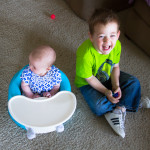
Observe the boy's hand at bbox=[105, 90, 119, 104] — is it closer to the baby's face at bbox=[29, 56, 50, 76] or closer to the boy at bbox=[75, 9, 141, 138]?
the boy at bbox=[75, 9, 141, 138]

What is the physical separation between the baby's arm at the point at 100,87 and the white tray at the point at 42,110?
0.47ft

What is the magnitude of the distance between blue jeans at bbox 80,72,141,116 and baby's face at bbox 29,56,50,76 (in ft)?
0.91

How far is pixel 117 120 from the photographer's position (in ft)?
3.44

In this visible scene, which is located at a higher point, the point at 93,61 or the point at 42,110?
the point at 93,61

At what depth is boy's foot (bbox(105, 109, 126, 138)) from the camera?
1.03 meters

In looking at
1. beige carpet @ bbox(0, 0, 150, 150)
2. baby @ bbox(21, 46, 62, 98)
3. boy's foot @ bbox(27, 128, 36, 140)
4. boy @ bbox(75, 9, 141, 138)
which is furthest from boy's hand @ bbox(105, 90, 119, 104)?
boy's foot @ bbox(27, 128, 36, 140)

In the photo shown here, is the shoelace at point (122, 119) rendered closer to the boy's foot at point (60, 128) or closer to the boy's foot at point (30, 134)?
the boy's foot at point (60, 128)

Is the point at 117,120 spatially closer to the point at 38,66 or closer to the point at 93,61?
the point at 93,61

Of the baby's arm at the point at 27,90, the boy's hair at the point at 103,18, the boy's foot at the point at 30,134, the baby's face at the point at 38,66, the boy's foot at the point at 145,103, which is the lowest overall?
the boy's foot at the point at 30,134

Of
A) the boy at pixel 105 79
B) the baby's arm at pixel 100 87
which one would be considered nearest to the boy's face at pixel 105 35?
the boy at pixel 105 79

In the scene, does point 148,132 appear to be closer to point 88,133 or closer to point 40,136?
point 88,133

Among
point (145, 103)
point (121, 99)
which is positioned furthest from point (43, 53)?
point (145, 103)

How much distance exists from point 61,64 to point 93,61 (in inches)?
12.7

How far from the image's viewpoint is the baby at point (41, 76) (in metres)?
0.87
